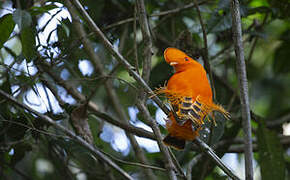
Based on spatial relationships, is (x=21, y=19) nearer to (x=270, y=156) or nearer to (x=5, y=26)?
(x=5, y=26)

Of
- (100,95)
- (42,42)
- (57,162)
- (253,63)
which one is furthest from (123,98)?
(253,63)

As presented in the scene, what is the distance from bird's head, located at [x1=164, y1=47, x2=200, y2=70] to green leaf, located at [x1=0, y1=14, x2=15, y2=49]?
3.55ft

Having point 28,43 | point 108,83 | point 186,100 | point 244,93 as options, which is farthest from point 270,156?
point 28,43

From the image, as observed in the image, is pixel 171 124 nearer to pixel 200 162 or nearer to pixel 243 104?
pixel 243 104

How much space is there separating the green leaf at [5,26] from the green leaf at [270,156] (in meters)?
2.08

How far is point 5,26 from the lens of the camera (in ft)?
8.71

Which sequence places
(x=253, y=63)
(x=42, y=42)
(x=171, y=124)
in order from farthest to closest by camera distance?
(x=253, y=63) < (x=42, y=42) < (x=171, y=124)

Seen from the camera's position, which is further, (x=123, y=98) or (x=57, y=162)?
(x=123, y=98)

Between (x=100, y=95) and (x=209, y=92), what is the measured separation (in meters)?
2.77

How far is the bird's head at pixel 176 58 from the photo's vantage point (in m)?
2.61

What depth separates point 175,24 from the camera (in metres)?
4.27

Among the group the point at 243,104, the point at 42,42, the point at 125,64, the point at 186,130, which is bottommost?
the point at 186,130

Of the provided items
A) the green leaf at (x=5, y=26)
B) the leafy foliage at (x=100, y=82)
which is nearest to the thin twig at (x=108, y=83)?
the leafy foliage at (x=100, y=82)

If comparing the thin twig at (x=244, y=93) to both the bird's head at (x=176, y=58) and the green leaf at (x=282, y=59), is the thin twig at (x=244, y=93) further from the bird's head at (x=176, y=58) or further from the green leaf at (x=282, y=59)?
the green leaf at (x=282, y=59)
